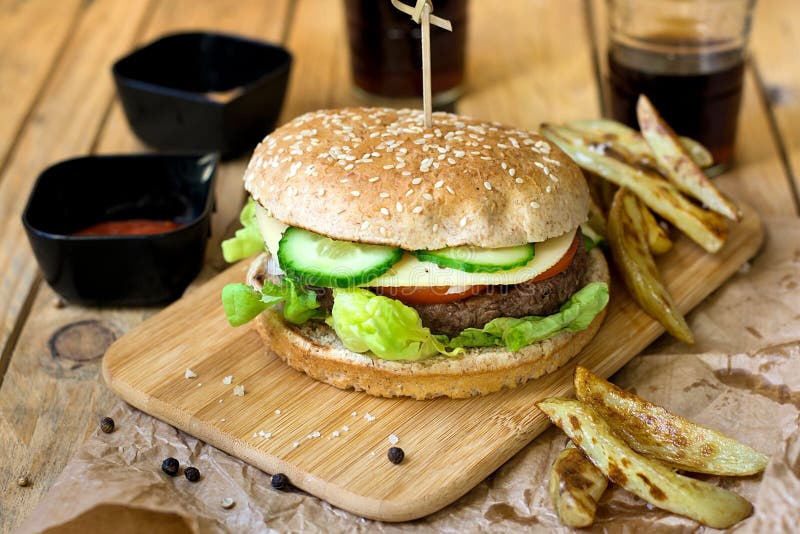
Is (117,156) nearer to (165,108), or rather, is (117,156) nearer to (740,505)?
(165,108)

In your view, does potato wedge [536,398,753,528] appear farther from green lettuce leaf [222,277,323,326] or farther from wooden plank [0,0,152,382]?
wooden plank [0,0,152,382]

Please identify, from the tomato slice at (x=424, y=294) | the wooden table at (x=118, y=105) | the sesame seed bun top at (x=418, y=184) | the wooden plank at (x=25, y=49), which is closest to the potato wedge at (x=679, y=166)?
the sesame seed bun top at (x=418, y=184)

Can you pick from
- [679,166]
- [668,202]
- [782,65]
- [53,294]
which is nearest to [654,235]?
[668,202]

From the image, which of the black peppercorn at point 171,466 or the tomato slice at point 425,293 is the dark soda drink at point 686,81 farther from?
the black peppercorn at point 171,466

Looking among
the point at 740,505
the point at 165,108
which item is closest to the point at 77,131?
the point at 165,108

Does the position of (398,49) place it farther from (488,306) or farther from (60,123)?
(488,306)

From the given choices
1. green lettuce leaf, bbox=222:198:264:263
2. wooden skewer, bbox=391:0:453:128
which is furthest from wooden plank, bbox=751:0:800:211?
green lettuce leaf, bbox=222:198:264:263
